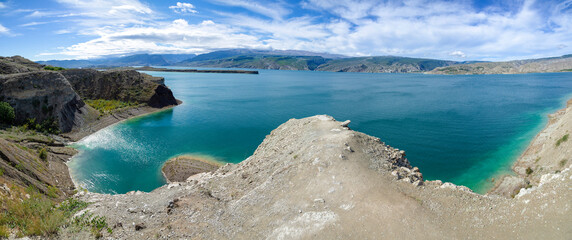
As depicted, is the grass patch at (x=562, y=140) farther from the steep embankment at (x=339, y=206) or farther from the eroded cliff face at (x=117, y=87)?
the eroded cliff face at (x=117, y=87)

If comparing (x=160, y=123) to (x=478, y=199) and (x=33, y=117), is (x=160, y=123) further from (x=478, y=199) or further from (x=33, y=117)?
(x=478, y=199)

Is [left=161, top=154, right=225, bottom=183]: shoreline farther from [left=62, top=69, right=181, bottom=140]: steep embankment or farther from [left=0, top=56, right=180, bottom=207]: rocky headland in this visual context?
[left=62, top=69, right=181, bottom=140]: steep embankment

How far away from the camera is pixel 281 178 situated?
22609 mm

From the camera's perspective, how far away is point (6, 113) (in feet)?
160

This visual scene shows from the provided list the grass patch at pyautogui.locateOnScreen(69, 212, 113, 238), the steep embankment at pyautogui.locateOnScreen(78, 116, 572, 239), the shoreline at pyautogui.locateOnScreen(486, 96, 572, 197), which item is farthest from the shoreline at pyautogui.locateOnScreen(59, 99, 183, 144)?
the shoreline at pyautogui.locateOnScreen(486, 96, 572, 197)

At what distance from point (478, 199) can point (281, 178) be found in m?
15.1

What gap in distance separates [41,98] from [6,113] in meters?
7.59

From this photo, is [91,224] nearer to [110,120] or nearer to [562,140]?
[562,140]

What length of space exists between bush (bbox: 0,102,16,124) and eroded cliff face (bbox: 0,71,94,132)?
1580 mm

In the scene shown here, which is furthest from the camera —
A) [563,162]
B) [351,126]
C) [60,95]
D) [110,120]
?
[110,120]

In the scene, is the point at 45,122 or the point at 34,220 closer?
the point at 34,220

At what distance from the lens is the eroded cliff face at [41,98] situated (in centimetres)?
5227

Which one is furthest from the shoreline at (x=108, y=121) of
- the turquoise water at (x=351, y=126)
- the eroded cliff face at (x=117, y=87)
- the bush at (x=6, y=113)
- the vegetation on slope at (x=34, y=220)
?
the vegetation on slope at (x=34, y=220)

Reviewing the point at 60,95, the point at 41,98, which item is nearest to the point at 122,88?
the point at 60,95
